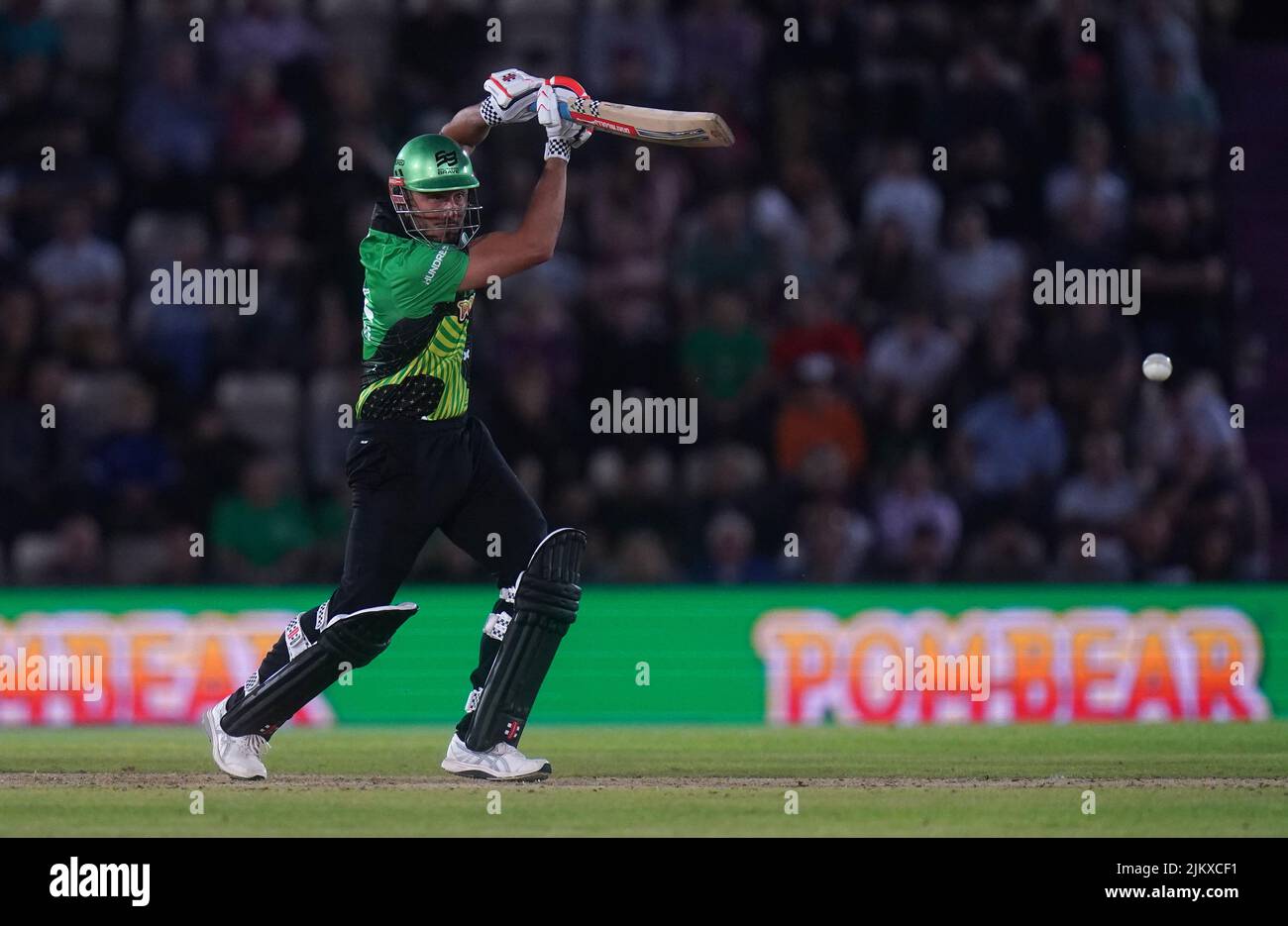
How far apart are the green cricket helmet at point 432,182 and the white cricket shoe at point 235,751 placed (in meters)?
1.78

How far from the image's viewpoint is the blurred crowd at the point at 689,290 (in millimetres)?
11242

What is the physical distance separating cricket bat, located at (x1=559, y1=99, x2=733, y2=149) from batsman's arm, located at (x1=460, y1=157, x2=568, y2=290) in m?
0.29

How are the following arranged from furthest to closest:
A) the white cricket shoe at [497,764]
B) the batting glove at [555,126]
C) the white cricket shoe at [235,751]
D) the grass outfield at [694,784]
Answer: the white cricket shoe at [497,764] < the white cricket shoe at [235,751] < the batting glove at [555,126] < the grass outfield at [694,784]

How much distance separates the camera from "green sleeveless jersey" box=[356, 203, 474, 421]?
23.5 feet

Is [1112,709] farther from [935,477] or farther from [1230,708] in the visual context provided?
[935,477]

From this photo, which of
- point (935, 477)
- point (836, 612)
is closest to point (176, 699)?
point (836, 612)

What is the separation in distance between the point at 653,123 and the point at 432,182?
0.84m

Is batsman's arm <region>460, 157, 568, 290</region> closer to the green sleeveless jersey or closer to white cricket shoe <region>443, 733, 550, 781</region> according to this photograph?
the green sleeveless jersey

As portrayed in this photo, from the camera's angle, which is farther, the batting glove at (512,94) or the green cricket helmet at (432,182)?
the batting glove at (512,94)

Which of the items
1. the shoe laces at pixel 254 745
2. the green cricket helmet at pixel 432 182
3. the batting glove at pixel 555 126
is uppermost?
the batting glove at pixel 555 126

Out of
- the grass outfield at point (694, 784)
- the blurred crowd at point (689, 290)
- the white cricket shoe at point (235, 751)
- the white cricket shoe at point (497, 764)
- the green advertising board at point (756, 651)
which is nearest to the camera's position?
the grass outfield at point (694, 784)

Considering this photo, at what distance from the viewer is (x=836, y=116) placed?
1255cm

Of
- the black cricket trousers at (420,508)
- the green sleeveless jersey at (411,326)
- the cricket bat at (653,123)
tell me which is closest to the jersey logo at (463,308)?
the green sleeveless jersey at (411,326)

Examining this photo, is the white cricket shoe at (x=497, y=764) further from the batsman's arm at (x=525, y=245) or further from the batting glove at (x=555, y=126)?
the batting glove at (x=555, y=126)
